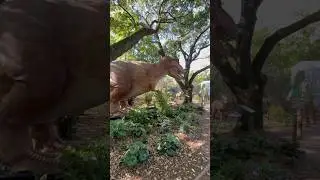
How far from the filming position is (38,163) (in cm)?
372

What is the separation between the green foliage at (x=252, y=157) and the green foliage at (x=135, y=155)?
1045 millimetres

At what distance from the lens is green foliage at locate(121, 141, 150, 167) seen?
172 inches

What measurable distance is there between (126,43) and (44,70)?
1110mm

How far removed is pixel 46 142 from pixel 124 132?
0.99 m

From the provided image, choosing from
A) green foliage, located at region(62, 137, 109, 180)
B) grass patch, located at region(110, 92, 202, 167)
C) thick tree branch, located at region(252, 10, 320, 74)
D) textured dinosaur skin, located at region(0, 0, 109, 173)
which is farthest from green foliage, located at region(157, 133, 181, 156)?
thick tree branch, located at region(252, 10, 320, 74)

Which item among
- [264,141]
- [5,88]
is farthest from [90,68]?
[264,141]

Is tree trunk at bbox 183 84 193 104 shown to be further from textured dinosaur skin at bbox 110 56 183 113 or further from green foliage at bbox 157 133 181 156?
green foliage at bbox 157 133 181 156

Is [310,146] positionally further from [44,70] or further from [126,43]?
[44,70]

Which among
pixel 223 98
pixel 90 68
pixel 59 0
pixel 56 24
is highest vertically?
pixel 59 0

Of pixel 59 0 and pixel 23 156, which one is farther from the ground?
pixel 59 0

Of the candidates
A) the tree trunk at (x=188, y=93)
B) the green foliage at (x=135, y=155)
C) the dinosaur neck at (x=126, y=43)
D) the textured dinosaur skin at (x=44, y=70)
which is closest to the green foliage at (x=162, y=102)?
the tree trunk at (x=188, y=93)

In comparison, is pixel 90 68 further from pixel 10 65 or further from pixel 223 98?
pixel 223 98

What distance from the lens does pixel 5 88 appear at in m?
3.62

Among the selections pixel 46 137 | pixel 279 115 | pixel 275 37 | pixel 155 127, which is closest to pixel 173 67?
pixel 155 127
